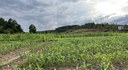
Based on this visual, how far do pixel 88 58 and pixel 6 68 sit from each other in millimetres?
3536

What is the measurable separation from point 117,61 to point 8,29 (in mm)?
58047

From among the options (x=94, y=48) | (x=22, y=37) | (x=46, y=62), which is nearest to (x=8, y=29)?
(x=22, y=37)

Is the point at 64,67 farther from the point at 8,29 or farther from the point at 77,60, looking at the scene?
the point at 8,29

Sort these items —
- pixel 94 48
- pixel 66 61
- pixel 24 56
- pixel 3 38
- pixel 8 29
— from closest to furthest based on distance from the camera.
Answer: pixel 66 61 < pixel 24 56 < pixel 94 48 < pixel 3 38 < pixel 8 29

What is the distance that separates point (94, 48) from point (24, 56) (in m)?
4.49

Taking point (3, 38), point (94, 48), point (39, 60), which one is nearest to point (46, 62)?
point (39, 60)

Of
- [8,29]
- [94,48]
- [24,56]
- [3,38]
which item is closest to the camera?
[24,56]

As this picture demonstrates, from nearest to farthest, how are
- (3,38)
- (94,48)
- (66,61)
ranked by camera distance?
(66,61)
(94,48)
(3,38)

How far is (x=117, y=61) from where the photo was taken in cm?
1071

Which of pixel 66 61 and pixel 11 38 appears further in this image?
pixel 11 38

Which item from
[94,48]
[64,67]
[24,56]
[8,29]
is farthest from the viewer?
[8,29]

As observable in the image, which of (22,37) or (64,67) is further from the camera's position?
(22,37)

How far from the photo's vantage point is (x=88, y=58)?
10820 mm

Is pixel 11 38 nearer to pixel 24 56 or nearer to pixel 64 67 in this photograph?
pixel 24 56
